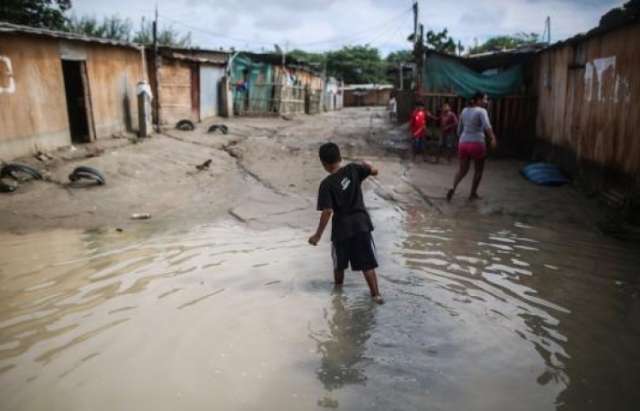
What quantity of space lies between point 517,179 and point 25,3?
20744 mm

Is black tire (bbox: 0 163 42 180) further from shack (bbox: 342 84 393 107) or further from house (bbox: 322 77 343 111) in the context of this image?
shack (bbox: 342 84 393 107)

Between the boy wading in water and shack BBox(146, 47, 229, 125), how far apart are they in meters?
13.7

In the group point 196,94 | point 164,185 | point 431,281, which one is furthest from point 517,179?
point 196,94

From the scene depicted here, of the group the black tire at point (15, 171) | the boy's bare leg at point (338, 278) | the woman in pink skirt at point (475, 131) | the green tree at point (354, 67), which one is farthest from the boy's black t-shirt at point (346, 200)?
the green tree at point (354, 67)

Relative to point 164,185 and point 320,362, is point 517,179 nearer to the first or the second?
point 164,185

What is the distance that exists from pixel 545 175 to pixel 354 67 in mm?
48922

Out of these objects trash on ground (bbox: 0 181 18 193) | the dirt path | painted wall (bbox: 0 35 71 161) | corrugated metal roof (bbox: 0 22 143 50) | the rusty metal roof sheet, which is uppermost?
the rusty metal roof sheet

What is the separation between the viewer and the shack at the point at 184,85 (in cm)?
1694

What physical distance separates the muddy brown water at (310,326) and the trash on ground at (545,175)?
335 centimetres

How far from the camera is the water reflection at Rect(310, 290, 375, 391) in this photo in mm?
3307

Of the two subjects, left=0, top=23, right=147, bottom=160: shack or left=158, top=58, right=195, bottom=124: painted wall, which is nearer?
left=0, top=23, right=147, bottom=160: shack

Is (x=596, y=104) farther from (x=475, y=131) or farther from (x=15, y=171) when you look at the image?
(x=15, y=171)

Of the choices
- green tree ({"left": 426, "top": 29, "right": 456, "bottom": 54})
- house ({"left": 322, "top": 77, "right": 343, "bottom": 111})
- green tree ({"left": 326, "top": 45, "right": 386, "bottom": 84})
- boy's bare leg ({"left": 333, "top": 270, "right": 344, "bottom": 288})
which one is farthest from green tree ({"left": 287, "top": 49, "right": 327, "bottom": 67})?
boy's bare leg ({"left": 333, "top": 270, "right": 344, "bottom": 288})

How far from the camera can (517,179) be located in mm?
10164
